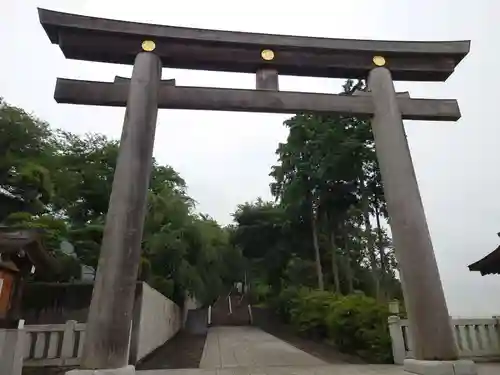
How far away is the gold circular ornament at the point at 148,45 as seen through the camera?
247 inches

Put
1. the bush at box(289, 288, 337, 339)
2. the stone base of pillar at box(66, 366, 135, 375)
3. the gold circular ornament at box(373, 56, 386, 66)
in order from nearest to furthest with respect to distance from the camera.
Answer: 1. the stone base of pillar at box(66, 366, 135, 375)
2. the gold circular ornament at box(373, 56, 386, 66)
3. the bush at box(289, 288, 337, 339)

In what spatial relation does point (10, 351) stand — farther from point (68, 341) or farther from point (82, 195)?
point (82, 195)

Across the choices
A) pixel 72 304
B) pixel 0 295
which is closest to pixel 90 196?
pixel 72 304

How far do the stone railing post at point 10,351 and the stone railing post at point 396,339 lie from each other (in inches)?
270

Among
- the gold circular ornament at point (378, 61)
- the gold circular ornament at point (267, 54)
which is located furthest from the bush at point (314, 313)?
the gold circular ornament at point (267, 54)

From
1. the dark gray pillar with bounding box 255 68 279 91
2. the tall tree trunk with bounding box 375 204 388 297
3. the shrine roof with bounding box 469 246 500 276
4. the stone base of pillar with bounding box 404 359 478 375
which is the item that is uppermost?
the dark gray pillar with bounding box 255 68 279 91

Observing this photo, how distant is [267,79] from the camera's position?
658cm

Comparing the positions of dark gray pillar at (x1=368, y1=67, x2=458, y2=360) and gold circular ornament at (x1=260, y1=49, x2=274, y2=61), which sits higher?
gold circular ornament at (x1=260, y1=49, x2=274, y2=61)

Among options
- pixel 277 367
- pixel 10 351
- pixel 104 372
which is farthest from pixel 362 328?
pixel 10 351

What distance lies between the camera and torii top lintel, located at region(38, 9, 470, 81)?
6.08m

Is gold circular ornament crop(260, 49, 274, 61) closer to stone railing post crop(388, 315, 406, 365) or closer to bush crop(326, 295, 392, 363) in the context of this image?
stone railing post crop(388, 315, 406, 365)

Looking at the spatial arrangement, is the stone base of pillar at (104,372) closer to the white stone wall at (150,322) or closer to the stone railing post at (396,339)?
the white stone wall at (150,322)

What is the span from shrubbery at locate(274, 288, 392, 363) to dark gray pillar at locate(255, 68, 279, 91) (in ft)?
18.2

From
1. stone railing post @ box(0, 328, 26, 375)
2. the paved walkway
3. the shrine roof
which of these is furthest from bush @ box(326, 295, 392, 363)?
stone railing post @ box(0, 328, 26, 375)
